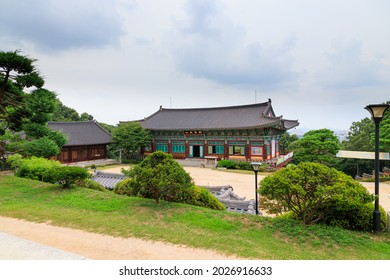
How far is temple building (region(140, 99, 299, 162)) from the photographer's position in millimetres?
28608

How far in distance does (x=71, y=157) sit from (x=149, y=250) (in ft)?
90.9

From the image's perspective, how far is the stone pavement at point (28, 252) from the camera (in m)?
4.24

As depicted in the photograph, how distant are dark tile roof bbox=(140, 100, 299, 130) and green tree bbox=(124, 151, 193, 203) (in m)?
20.4

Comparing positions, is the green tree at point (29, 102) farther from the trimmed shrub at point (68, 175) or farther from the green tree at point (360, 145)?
the green tree at point (360, 145)

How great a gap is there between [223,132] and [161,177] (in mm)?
23542

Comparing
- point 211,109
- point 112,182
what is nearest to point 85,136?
point 211,109

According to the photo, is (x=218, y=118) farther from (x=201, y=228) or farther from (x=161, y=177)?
(x=201, y=228)

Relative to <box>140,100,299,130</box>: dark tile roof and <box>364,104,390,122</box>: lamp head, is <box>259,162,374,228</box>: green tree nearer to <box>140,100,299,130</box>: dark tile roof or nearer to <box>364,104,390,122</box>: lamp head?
<box>364,104,390,122</box>: lamp head

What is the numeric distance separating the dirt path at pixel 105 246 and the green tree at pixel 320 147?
21409 mm

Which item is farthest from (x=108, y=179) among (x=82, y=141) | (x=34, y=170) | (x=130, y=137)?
(x=82, y=141)

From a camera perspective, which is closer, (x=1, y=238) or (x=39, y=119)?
(x=1, y=238)

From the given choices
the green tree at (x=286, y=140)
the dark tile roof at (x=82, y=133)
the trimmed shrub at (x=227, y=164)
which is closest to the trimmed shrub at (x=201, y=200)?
the trimmed shrub at (x=227, y=164)
